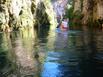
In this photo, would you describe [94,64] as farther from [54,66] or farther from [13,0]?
[13,0]

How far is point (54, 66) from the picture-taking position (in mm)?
16641

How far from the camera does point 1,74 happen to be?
1438cm

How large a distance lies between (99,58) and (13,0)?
4887 centimetres

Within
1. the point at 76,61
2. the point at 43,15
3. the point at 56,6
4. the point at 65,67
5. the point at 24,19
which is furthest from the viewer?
the point at 56,6

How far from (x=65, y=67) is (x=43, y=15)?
3969 inches

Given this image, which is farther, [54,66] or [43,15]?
[43,15]

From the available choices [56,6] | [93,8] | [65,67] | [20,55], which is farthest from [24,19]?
[56,6]

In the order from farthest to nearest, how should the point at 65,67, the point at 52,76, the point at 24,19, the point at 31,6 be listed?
the point at 31,6 → the point at 24,19 → the point at 65,67 → the point at 52,76

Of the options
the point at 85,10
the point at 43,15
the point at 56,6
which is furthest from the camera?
the point at 56,6

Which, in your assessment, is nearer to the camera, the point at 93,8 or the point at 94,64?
the point at 94,64

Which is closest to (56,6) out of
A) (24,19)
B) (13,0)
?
(24,19)

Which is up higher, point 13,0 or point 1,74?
point 13,0

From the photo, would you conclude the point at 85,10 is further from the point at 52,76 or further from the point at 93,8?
the point at 52,76

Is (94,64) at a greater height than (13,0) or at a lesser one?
lesser
